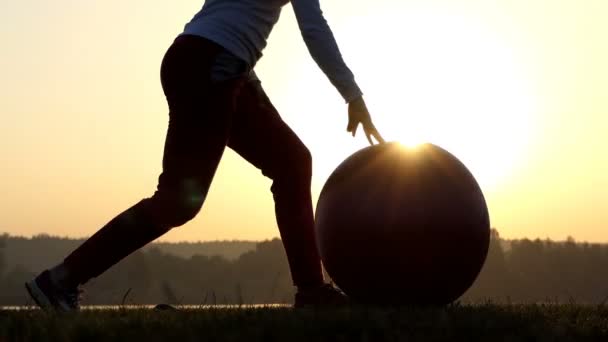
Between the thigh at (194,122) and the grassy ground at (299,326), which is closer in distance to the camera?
the grassy ground at (299,326)

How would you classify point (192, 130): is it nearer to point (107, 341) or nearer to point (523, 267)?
point (107, 341)

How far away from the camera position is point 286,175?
22.5 feet

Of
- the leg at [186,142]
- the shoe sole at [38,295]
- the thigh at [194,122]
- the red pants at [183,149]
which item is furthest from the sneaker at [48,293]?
the thigh at [194,122]

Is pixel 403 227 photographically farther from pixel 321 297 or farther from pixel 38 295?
pixel 38 295

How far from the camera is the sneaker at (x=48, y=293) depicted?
647 centimetres

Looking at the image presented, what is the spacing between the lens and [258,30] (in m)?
6.40

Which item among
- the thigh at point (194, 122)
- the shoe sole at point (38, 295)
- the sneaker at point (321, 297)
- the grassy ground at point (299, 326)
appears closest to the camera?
the grassy ground at point (299, 326)

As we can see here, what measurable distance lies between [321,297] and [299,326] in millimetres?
1765

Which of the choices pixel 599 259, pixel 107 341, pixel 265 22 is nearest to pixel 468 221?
pixel 265 22

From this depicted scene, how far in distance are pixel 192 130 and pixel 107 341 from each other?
1.73 metres

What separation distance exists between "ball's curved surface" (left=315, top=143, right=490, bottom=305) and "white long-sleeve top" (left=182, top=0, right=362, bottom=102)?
69 cm

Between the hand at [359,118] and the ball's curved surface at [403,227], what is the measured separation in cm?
32

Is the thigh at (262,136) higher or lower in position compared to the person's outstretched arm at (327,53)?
lower

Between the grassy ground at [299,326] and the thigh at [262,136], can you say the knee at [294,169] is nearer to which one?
the thigh at [262,136]
